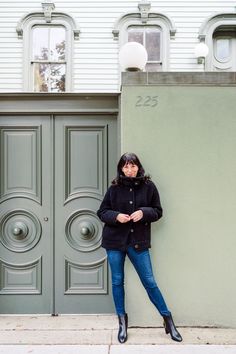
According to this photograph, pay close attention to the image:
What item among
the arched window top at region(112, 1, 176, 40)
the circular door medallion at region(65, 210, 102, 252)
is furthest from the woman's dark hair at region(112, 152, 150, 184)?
the arched window top at region(112, 1, 176, 40)

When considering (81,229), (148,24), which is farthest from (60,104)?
(148,24)

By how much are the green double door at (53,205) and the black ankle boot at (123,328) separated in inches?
24.6

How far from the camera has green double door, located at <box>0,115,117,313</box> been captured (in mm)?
4309

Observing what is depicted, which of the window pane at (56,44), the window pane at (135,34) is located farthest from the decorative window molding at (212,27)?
the window pane at (56,44)

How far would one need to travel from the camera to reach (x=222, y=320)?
3.92 m

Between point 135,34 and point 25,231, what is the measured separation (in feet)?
18.9

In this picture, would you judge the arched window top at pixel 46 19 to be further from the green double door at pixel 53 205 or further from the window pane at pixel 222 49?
the green double door at pixel 53 205

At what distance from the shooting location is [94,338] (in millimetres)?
3686

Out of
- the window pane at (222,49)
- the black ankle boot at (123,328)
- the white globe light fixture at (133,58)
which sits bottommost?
the black ankle boot at (123,328)

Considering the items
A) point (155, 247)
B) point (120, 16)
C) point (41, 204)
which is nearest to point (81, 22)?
point (120, 16)

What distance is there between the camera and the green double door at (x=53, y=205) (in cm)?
431

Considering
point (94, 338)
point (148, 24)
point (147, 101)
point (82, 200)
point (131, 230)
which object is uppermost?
point (148, 24)

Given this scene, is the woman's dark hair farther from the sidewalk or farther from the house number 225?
the sidewalk

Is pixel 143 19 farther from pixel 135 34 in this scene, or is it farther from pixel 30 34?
pixel 30 34
